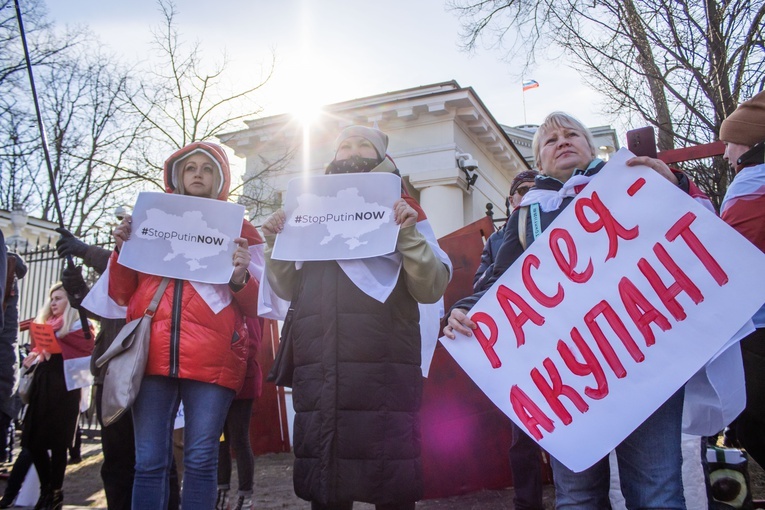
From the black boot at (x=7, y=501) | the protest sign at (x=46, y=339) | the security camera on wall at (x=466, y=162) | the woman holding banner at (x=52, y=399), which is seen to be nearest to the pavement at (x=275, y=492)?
the woman holding banner at (x=52, y=399)

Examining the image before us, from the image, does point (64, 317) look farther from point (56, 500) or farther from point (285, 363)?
point (285, 363)

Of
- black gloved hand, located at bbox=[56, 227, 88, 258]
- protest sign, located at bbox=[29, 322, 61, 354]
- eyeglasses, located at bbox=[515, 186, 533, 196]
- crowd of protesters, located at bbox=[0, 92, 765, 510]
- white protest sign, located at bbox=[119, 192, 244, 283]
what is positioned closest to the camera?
crowd of protesters, located at bbox=[0, 92, 765, 510]

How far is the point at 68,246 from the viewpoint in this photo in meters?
3.12

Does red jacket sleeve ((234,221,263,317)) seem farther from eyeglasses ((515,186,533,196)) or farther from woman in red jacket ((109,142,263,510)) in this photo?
eyeglasses ((515,186,533,196))

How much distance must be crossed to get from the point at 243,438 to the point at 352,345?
2.06m

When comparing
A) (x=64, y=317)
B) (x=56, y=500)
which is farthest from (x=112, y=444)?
(x=64, y=317)

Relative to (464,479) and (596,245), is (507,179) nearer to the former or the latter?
(464,479)

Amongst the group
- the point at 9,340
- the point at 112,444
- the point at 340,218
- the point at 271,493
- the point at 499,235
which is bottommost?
the point at 271,493

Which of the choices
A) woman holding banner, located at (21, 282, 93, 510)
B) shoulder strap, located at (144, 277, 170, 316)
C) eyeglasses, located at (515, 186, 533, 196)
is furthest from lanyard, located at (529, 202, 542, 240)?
woman holding banner, located at (21, 282, 93, 510)

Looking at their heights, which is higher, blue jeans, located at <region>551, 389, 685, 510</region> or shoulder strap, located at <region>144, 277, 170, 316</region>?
shoulder strap, located at <region>144, 277, 170, 316</region>

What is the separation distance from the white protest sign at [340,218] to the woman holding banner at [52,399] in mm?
2192

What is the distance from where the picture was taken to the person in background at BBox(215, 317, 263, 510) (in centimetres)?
391

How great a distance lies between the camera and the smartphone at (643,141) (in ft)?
7.52

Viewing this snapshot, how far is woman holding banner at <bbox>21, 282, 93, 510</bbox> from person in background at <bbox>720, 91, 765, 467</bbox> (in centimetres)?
381
